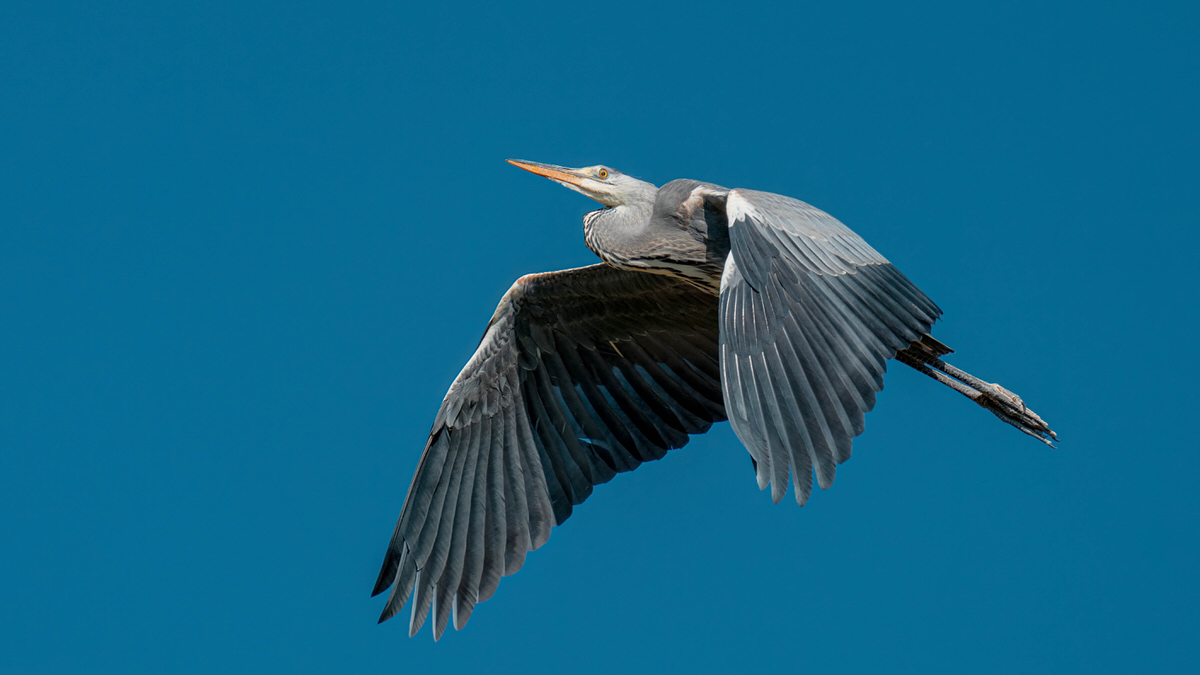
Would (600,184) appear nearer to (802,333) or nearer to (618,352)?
(618,352)

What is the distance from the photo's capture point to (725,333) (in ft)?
20.3

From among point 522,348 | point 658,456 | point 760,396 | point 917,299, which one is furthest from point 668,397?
point 760,396

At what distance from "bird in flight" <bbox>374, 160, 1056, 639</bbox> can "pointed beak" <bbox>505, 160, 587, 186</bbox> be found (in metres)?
0.01

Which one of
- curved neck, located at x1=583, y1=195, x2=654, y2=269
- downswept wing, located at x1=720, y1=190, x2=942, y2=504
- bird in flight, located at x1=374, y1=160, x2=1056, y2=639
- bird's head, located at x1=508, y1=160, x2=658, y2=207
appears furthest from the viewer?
bird's head, located at x1=508, y1=160, x2=658, y2=207

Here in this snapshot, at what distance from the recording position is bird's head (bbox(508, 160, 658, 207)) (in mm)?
8242

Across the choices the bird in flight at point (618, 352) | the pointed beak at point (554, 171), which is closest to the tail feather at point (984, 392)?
the bird in flight at point (618, 352)

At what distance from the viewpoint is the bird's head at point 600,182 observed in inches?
324

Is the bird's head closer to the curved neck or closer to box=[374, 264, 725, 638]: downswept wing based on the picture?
the curved neck

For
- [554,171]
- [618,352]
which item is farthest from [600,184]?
[618,352]

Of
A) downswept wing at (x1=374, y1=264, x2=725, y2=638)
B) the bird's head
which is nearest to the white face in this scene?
the bird's head

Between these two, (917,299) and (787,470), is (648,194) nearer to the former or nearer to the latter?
(917,299)

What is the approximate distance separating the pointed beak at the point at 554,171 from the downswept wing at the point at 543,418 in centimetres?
59

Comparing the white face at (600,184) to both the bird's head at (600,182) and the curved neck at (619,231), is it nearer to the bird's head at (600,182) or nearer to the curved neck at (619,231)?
the bird's head at (600,182)

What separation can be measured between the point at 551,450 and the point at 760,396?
3.17 m
